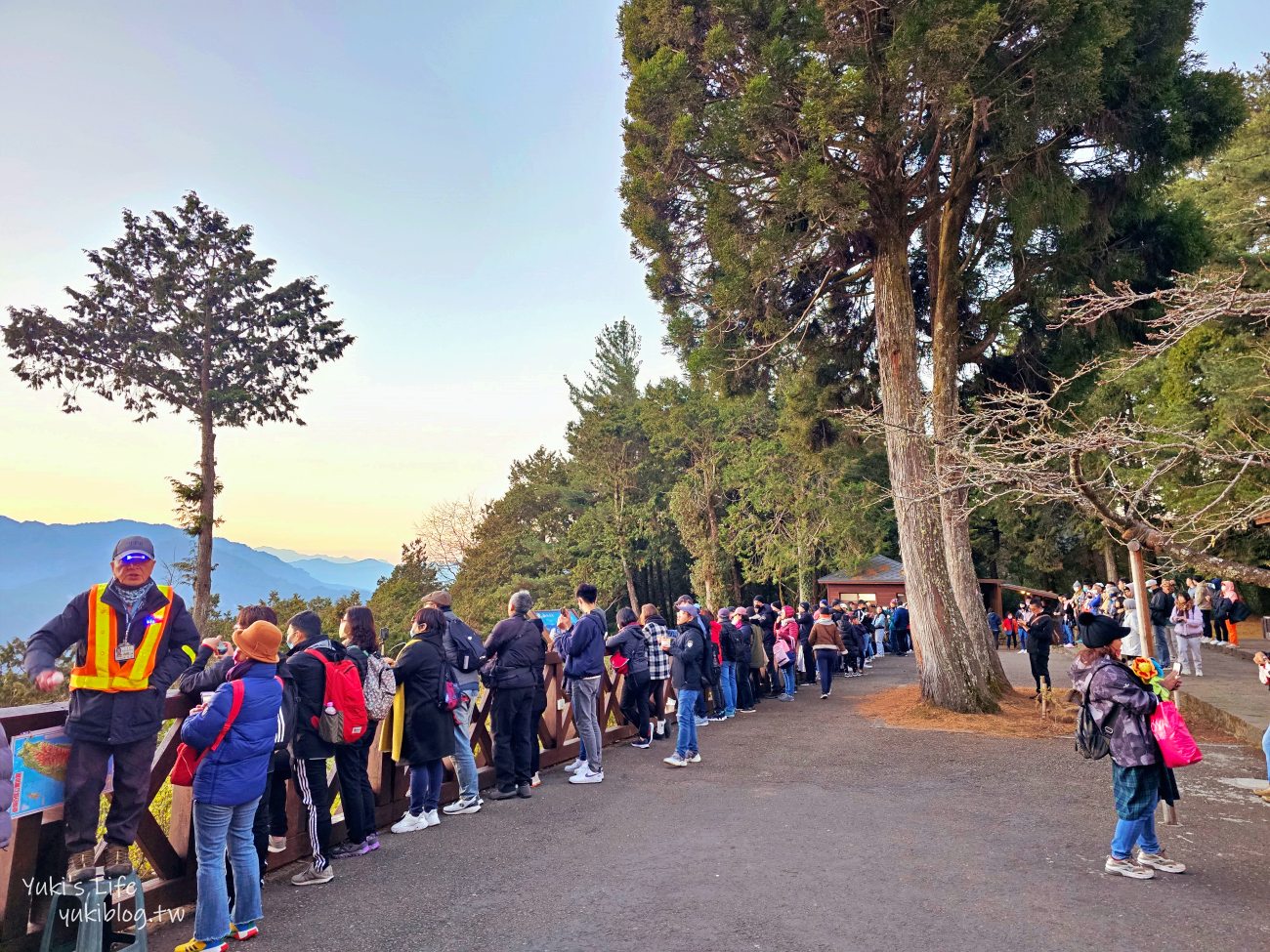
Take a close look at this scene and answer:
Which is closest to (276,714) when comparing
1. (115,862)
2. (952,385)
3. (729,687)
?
(115,862)

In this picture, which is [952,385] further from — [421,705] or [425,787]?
[425,787]

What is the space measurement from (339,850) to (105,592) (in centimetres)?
260

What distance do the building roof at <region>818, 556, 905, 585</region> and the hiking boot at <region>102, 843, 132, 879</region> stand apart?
3125 cm

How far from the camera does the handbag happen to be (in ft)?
13.0

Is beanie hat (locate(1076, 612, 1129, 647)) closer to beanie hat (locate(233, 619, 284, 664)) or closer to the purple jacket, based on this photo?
the purple jacket

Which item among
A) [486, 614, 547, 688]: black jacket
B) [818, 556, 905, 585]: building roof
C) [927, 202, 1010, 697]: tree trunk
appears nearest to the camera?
[486, 614, 547, 688]: black jacket

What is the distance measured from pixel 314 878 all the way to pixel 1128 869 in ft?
17.2

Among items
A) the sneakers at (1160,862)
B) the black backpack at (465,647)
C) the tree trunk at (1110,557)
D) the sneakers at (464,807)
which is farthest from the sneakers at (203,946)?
the tree trunk at (1110,557)

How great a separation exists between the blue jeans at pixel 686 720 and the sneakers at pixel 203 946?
522cm

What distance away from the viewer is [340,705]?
5148 millimetres

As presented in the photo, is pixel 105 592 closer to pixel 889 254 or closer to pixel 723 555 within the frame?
pixel 889 254

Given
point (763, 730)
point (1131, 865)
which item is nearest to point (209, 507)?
point (763, 730)

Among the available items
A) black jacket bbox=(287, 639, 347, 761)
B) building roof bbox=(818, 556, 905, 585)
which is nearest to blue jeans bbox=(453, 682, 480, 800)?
black jacket bbox=(287, 639, 347, 761)

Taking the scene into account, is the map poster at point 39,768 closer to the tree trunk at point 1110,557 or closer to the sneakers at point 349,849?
the sneakers at point 349,849
